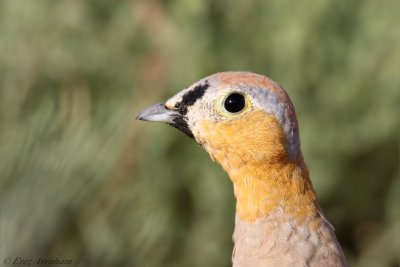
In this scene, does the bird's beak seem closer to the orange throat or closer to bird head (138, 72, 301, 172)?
bird head (138, 72, 301, 172)

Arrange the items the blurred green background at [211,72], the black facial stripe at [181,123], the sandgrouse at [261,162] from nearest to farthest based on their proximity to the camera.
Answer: the sandgrouse at [261,162]
the black facial stripe at [181,123]
the blurred green background at [211,72]

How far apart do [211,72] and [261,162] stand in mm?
2522

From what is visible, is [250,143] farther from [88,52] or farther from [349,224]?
[349,224]

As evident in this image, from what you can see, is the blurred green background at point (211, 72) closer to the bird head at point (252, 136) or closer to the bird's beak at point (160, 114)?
the bird's beak at point (160, 114)

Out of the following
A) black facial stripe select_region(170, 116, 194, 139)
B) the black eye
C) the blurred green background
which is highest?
the black eye

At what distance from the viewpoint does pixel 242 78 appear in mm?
2699

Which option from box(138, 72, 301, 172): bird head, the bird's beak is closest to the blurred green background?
the bird's beak

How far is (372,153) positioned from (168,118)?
314 cm

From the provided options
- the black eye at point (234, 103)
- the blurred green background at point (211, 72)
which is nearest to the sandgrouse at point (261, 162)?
the black eye at point (234, 103)

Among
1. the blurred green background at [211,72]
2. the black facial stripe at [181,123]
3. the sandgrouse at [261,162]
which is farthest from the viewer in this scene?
the blurred green background at [211,72]

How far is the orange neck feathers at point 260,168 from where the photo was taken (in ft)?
8.90

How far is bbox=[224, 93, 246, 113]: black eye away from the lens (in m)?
2.74

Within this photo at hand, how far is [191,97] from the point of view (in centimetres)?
276

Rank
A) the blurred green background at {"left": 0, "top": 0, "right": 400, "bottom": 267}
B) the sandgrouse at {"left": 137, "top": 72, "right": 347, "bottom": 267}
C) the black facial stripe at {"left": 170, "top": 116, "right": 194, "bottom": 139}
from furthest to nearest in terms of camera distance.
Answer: the blurred green background at {"left": 0, "top": 0, "right": 400, "bottom": 267}
the black facial stripe at {"left": 170, "top": 116, "right": 194, "bottom": 139}
the sandgrouse at {"left": 137, "top": 72, "right": 347, "bottom": 267}
